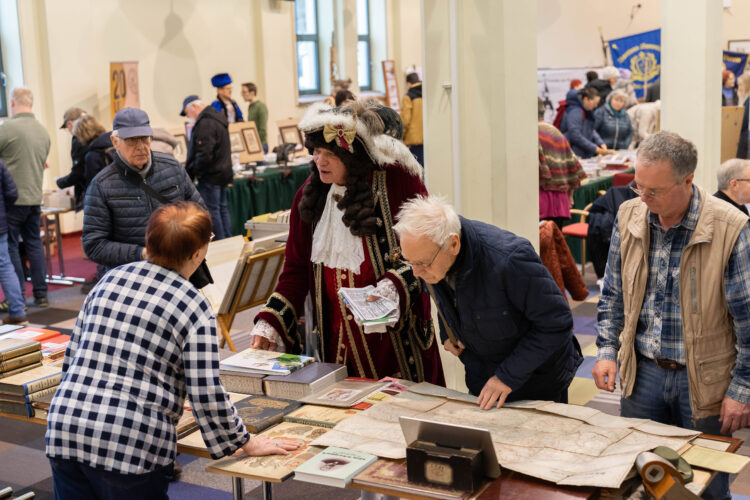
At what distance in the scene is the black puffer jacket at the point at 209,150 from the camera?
8.29 m

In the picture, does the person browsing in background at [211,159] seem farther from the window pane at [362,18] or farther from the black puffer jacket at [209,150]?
the window pane at [362,18]

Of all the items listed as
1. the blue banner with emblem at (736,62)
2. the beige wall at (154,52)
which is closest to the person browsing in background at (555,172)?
the beige wall at (154,52)

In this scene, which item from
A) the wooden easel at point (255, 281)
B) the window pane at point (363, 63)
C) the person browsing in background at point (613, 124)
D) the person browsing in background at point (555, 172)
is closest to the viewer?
the wooden easel at point (255, 281)

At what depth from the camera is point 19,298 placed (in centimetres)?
682

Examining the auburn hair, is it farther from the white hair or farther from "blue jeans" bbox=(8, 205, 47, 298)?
"blue jeans" bbox=(8, 205, 47, 298)

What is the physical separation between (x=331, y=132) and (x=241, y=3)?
10949mm

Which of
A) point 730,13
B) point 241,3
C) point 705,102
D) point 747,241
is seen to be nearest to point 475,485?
point 747,241

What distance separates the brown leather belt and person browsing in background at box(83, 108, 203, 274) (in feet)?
7.54

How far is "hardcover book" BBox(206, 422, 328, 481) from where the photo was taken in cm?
227

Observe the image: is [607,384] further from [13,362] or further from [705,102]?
[705,102]

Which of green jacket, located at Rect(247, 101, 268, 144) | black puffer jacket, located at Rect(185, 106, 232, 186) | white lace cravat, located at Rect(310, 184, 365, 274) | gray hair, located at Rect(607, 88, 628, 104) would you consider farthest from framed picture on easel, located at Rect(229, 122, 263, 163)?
white lace cravat, located at Rect(310, 184, 365, 274)

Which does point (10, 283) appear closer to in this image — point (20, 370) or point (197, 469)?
point (197, 469)

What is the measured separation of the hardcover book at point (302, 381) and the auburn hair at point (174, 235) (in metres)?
0.70

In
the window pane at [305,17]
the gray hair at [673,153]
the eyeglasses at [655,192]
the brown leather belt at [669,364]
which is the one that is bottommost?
the brown leather belt at [669,364]
